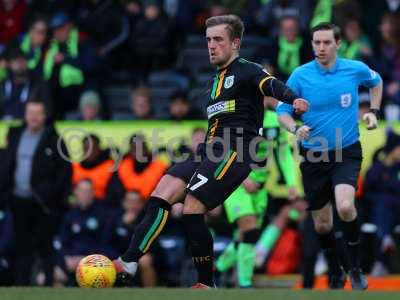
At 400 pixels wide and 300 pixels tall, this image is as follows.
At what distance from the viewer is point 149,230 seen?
10688mm

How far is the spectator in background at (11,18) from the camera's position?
63.1ft

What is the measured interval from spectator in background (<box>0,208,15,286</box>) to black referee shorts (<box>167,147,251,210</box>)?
5359mm

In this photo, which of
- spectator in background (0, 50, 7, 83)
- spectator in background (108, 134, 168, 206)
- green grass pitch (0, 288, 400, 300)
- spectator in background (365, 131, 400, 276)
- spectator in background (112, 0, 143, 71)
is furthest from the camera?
spectator in background (112, 0, 143, 71)

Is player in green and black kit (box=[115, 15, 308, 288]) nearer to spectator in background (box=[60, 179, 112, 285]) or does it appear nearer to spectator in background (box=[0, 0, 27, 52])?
spectator in background (box=[60, 179, 112, 285])

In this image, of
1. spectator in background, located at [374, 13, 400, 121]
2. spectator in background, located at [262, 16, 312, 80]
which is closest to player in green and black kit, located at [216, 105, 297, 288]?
spectator in background, located at [374, 13, 400, 121]

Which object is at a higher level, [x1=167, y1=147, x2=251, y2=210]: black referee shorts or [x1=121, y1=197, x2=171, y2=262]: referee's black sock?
[x1=167, y1=147, x2=251, y2=210]: black referee shorts

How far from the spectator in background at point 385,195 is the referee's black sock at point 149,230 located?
461 cm

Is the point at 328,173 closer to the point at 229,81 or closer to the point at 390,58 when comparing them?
the point at 229,81

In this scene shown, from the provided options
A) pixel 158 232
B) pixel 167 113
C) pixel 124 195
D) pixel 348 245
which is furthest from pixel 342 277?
pixel 167 113

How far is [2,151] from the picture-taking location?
15062 millimetres

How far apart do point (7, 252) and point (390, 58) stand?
16.8ft

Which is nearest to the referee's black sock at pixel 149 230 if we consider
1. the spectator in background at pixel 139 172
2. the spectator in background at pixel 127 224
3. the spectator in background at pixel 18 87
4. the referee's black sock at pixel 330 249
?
the referee's black sock at pixel 330 249

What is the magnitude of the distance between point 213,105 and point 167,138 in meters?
5.10

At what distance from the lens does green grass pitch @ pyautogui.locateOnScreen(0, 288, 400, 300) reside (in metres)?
9.23
